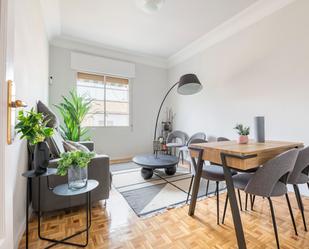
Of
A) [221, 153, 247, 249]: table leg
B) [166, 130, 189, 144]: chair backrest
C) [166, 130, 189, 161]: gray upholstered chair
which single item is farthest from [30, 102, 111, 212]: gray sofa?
[166, 130, 189, 144]: chair backrest

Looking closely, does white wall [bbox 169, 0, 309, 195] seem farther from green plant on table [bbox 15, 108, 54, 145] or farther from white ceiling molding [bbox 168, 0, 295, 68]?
green plant on table [bbox 15, 108, 54, 145]

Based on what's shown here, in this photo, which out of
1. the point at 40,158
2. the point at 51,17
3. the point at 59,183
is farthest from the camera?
the point at 51,17

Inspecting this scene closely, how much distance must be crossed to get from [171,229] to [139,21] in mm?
3298

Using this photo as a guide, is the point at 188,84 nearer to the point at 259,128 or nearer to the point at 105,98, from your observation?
the point at 259,128

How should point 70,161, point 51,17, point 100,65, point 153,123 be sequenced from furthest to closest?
point 153,123 < point 100,65 < point 51,17 < point 70,161

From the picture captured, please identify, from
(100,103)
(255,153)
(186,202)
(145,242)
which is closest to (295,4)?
(255,153)

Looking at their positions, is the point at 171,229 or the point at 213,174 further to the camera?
the point at 213,174

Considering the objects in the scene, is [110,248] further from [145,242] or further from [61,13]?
[61,13]

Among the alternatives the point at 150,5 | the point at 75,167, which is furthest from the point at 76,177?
the point at 150,5

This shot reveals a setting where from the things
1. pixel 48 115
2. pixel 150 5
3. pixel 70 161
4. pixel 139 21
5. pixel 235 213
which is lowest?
pixel 235 213

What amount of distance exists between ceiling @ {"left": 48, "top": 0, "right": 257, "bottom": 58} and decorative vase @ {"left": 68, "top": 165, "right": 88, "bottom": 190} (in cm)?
257

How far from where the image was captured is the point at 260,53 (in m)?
2.73

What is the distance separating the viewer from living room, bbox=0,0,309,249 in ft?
4.47

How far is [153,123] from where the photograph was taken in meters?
4.85
